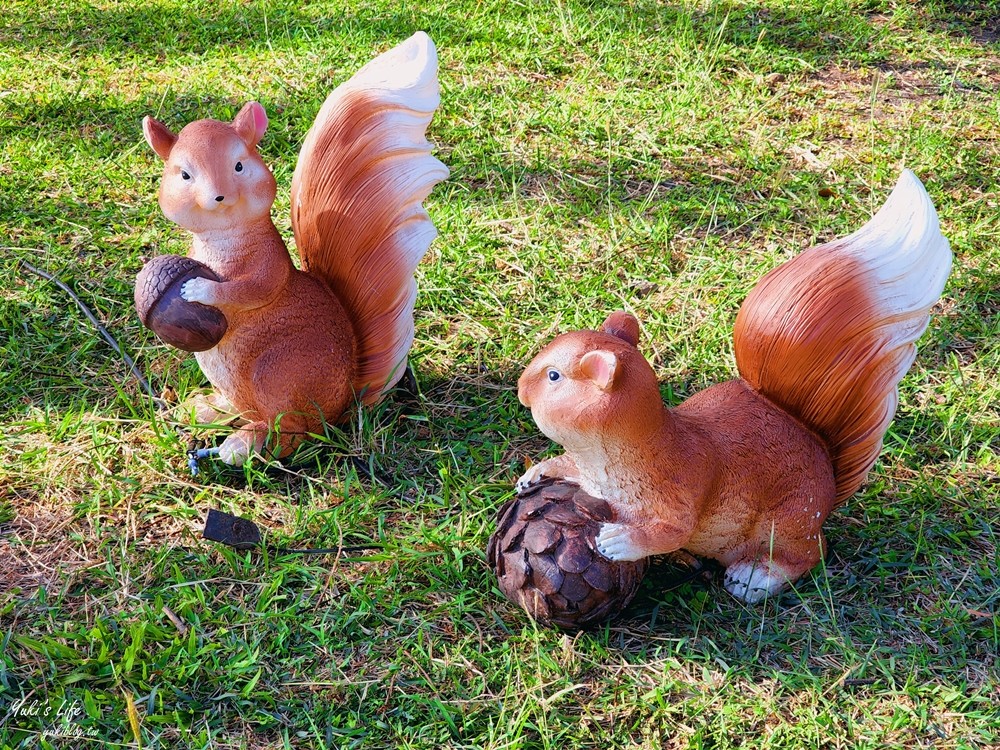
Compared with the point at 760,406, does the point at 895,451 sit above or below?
below

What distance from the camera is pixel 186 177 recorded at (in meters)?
2.42

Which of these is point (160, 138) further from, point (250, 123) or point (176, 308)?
point (176, 308)

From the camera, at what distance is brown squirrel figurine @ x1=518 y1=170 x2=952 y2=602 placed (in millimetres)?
2135

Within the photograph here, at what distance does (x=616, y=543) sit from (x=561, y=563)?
0.42 ft

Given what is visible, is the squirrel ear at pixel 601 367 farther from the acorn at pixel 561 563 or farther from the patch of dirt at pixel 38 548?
the patch of dirt at pixel 38 548

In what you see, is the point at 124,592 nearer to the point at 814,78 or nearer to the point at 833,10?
the point at 814,78

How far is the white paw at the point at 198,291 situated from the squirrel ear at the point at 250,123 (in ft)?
1.17

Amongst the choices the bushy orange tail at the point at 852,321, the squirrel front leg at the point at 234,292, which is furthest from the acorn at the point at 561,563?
the squirrel front leg at the point at 234,292

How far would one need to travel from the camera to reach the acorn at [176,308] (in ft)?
7.98

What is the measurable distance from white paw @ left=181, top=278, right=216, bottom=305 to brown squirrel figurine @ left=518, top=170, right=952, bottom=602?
2.66 feet

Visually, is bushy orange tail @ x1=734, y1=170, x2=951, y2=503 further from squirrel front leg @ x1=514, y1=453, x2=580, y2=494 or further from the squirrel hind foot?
squirrel front leg @ x1=514, y1=453, x2=580, y2=494

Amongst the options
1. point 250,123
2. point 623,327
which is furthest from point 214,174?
point 623,327

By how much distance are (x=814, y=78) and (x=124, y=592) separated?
12.1 feet

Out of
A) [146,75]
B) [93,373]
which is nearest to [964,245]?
[93,373]
